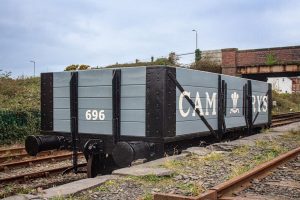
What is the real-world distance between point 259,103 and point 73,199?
8818mm

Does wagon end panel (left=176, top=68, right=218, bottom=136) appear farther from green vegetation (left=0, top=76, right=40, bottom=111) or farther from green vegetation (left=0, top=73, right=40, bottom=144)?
green vegetation (left=0, top=76, right=40, bottom=111)

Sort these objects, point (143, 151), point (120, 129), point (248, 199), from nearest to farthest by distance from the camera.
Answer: point (248, 199), point (143, 151), point (120, 129)

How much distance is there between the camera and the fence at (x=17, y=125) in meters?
15.4

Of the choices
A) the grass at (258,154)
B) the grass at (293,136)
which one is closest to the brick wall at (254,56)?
the grass at (293,136)

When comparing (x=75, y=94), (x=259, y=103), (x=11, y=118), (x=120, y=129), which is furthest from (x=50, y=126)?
(x=11, y=118)

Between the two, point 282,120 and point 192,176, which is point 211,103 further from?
point 282,120

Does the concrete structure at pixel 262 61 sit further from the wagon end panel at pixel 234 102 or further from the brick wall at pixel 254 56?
the wagon end panel at pixel 234 102

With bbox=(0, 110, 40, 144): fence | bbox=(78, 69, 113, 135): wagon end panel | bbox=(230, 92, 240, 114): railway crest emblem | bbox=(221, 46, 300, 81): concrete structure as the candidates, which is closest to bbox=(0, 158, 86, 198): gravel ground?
bbox=(78, 69, 113, 135): wagon end panel

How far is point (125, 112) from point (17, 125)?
9.94m

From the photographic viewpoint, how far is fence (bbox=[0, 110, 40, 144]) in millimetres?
15391

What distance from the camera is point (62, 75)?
830 cm

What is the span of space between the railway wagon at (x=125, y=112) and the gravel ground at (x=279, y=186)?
183 cm

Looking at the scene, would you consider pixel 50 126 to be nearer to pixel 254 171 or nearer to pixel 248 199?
pixel 254 171

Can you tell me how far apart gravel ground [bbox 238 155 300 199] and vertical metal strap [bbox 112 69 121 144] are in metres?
2.74
